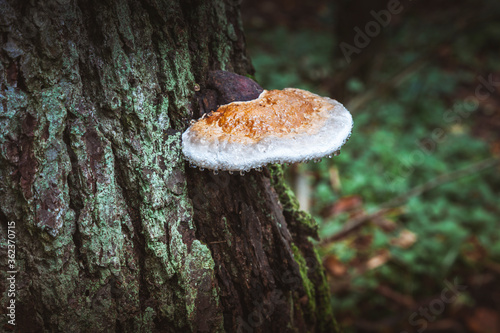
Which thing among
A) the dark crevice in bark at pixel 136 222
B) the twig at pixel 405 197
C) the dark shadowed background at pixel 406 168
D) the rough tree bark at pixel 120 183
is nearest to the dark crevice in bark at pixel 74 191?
the rough tree bark at pixel 120 183

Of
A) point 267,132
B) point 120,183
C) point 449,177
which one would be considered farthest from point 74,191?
point 449,177

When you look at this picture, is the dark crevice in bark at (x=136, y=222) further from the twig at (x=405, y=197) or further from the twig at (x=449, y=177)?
the twig at (x=449, y=177)

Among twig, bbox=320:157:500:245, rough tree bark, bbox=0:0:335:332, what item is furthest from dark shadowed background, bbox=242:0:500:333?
rough tree bark, bbox=0:0:335:332

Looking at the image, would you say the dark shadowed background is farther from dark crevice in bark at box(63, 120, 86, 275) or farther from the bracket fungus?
dark crevice in bark at box(63, 120, 86, 275)

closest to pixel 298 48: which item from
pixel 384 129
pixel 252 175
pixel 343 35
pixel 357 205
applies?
pixel 343 35

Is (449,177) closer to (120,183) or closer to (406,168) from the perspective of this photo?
(406,168)
